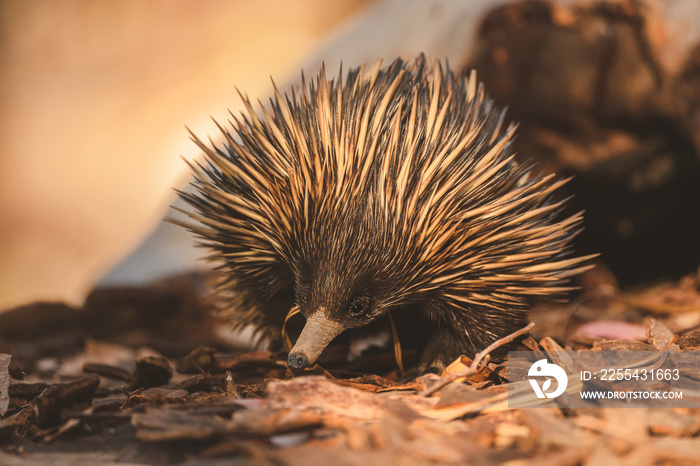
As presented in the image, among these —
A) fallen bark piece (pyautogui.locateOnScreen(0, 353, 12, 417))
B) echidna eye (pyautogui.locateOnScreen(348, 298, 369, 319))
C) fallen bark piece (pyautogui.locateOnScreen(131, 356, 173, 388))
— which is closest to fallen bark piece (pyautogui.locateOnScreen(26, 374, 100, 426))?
fallen bark piece (pyautogui.locateOnScreen(0, 353, 12, 417))

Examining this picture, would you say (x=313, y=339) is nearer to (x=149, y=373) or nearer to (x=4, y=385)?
(x=149, y=373)

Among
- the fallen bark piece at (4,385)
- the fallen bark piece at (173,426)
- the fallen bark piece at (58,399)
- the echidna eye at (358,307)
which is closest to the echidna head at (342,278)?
the echidna eye at (358,307)

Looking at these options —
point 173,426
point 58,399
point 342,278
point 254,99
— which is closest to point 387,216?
point 342,278

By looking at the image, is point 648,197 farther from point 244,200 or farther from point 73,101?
point 73,101

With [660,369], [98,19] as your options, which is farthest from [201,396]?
[98,19]

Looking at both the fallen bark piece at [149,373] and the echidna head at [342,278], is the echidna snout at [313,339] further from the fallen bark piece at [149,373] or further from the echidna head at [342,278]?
the fallen bark piece at [149,373]

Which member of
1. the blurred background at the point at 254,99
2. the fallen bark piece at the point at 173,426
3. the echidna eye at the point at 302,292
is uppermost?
the blurred background at the point at 254,99

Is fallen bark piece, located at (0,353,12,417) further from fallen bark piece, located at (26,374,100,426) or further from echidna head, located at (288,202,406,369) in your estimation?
echidna head, located at (288,202,406,369)
